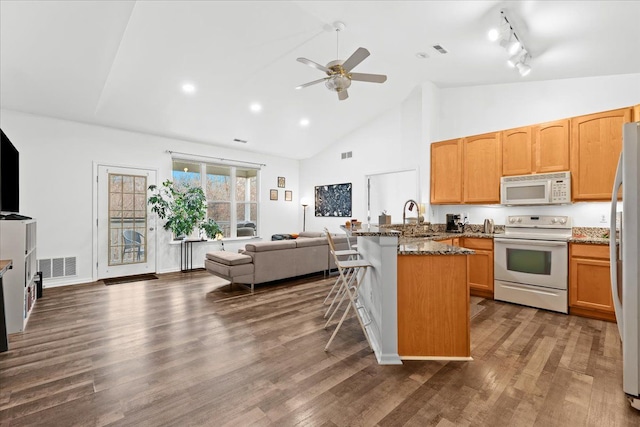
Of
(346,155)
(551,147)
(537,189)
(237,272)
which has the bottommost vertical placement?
(237,272)

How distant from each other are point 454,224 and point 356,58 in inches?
122

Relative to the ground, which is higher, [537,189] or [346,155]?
[346,155]

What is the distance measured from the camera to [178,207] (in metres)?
6.03

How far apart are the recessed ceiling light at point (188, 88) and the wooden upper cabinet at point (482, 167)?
4.24 m

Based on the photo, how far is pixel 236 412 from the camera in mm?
1835

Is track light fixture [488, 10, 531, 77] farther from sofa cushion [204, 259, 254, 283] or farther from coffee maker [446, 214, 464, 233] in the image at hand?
sofa cushion [204, 259, 254, 283]

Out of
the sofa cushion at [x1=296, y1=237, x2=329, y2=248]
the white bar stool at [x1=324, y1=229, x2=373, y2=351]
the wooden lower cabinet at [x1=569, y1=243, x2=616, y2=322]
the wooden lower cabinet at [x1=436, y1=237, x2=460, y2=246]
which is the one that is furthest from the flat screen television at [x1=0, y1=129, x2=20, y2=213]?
the wooden lower cabinet at [x1=569, y1=243, x2=616, y2=322]

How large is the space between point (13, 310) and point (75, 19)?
2927 millimetres

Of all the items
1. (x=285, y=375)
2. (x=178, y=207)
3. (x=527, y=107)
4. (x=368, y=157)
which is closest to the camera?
(x=285, y=375)

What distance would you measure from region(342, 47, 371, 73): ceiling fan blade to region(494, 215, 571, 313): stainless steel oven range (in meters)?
2.88

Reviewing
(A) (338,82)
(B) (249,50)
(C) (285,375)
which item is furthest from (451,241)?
(B) (249,50)

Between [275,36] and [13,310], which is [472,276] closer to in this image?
[275,36]

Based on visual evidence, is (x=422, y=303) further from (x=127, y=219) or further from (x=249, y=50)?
(x=127, y=219)

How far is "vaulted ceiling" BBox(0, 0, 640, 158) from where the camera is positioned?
2.93 metres
